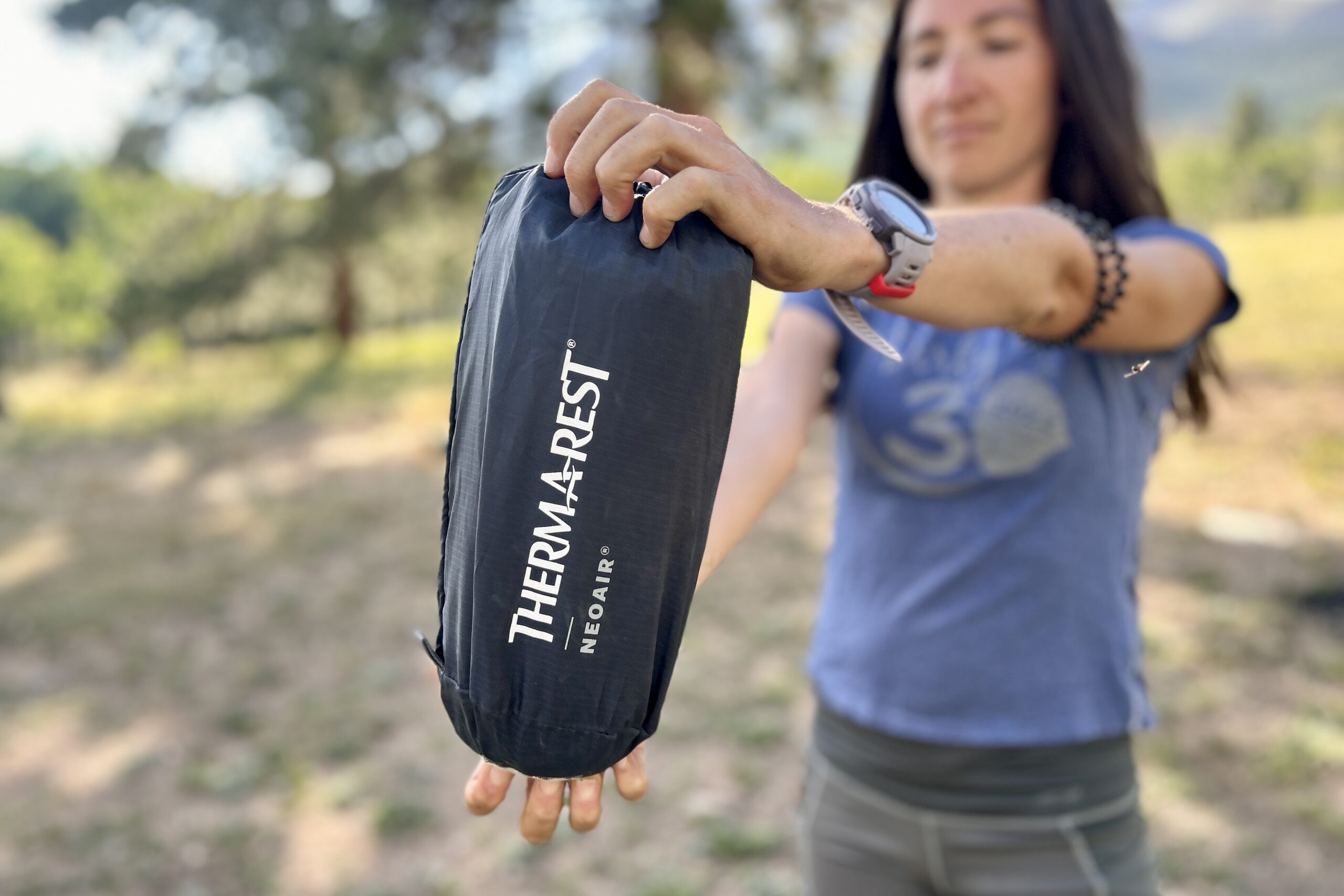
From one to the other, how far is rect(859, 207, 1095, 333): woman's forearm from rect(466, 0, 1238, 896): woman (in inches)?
8.0

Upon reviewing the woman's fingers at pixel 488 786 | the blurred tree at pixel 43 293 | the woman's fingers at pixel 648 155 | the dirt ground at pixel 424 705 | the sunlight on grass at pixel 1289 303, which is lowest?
the blurred tree at pixel 43 293

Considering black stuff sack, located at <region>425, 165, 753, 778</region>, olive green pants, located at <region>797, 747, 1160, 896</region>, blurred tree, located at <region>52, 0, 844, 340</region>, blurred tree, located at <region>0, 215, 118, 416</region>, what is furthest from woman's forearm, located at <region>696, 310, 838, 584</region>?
blurred tree, located at <region>0, 215, 118, 416</region>

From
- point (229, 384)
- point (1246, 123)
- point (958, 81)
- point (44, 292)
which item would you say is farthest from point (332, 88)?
point (1246, 123)

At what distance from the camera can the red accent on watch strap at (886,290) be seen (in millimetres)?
1029

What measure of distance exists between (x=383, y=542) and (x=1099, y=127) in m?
6.17

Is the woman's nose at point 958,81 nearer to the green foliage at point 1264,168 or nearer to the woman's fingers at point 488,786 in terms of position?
the woman's fingers at point 488,786

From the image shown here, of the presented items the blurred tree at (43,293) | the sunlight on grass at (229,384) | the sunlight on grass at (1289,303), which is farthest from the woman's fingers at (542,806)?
the blurred tree at (43,293)

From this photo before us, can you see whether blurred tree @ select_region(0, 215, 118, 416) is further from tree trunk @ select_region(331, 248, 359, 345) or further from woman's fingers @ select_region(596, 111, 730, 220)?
woman's fingers @ select_region(596, 111, 730, 220)

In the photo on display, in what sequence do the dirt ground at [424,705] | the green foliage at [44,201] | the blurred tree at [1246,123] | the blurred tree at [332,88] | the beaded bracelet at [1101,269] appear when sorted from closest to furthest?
the beaded bracelet at [1101,269], the dirt ground at [424,705], the blurred tree at [332,88], the green foliage at [44,201], the blurred tree at [1246,123]

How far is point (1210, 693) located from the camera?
445cm

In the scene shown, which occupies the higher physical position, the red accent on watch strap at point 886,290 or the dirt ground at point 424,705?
the red accent on watch strap at point 886,290

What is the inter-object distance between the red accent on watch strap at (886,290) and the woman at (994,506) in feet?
1.25

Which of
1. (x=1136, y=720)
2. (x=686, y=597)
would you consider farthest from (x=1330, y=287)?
(x=686, y=597)

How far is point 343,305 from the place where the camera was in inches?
711
